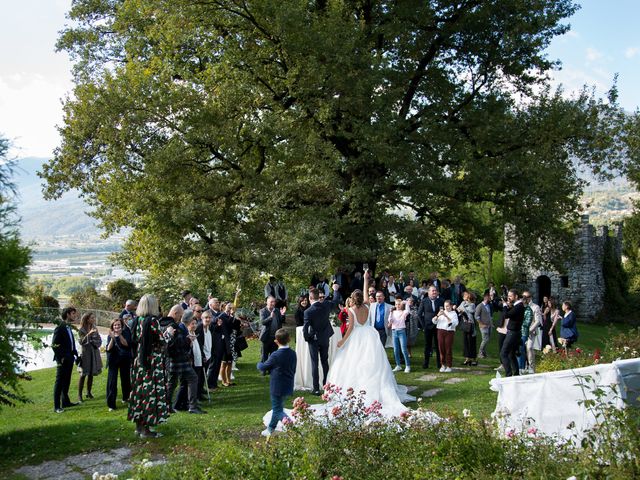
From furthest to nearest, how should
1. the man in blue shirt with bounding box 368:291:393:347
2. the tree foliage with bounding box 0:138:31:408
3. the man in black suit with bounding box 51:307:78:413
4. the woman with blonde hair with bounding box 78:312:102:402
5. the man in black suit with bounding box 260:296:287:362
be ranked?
the man in blue shirt with bounding box 368:291:393:347
the man in black suit with bounding box 260:296:287:362
the woman with blonde hair with bounding box 78:312:102:402
the man in black suit with bounding box 51:307:78:413
the tree foliage with bounding box 0:138:31:408

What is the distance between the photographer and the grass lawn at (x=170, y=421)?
30.6 feet

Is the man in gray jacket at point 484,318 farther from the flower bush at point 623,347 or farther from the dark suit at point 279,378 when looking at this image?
the dark suit at point 279,378

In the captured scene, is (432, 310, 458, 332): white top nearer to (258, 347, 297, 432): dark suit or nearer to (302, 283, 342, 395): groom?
(302, 283, 342, 395): groom

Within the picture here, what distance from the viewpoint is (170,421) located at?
1097 cm

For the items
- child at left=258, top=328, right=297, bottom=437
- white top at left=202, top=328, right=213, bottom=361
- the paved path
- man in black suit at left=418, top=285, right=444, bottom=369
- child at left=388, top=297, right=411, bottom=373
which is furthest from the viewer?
man in black suit at left=418, top=285, right=444, bottom=369

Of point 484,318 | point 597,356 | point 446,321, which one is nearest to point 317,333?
point 446,321

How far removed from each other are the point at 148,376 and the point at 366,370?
4.20 m

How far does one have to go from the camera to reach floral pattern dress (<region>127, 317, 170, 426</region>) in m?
9.95

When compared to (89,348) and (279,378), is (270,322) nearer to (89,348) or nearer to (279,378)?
(89,348)

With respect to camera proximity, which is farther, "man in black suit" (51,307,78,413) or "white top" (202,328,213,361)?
"white top" (202,328,213,361)

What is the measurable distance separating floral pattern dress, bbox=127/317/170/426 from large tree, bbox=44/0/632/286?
34.3 feet

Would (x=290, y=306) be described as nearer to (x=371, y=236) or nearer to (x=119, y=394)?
(x=371, y=236)

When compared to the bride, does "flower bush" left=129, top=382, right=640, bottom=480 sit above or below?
below

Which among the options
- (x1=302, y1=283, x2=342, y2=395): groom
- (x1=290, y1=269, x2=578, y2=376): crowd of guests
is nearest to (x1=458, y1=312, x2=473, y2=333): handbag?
(x1=290, y1=269, x2=578, y2=376): crowd of guests
